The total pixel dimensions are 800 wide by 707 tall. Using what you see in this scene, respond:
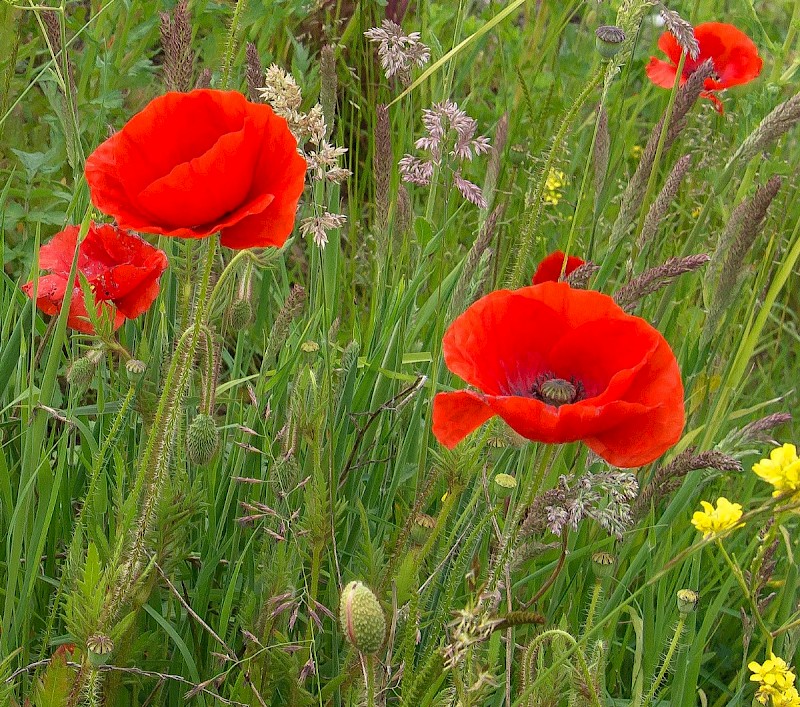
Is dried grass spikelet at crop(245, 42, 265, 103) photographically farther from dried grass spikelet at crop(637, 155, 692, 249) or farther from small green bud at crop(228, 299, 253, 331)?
dried grass spikelet at crop(637, 155, 692, 249)

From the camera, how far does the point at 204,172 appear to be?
994mm

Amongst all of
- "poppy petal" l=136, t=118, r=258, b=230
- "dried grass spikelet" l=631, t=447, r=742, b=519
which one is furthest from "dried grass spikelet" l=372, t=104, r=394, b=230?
"dried grass spikelet" l=631, t=447, r=742, b=519

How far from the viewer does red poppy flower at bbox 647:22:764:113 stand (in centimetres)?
227

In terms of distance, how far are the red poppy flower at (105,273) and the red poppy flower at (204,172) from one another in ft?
0.71

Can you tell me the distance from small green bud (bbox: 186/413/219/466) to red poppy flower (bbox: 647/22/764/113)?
1.49m

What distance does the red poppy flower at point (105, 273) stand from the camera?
130cm

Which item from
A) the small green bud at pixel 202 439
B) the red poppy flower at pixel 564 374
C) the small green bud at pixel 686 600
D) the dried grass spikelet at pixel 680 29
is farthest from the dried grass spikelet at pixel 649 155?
the small green bud at pixel 202 439

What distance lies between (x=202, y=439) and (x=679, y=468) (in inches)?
21.6

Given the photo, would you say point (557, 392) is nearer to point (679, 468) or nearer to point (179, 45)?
point (679, 468)

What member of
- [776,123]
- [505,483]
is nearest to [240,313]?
[505,483]

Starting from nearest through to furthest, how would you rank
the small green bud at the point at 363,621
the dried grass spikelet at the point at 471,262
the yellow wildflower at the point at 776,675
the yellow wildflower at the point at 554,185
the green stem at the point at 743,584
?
the small green bud at the point at 363,621
the green stem at the point at 743,584
the yellow wildflower at the point at 776,675
the dried grass spikelet at the point at 471,262
the yellow wildflower at the point at 554,185

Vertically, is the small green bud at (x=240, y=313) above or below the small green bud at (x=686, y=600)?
above

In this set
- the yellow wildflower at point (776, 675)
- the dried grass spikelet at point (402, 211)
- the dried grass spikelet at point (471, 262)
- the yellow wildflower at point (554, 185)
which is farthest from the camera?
the yellow wildflower at point (554, 185)

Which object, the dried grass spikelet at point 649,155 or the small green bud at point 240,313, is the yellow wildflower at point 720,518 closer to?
the dried grass spikelet at point 649,155
